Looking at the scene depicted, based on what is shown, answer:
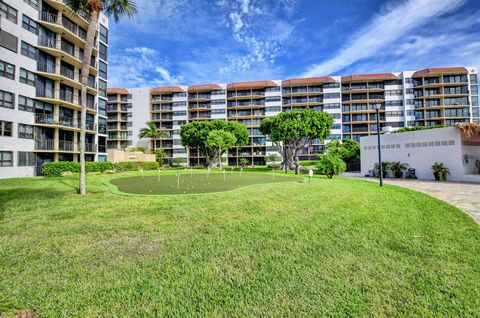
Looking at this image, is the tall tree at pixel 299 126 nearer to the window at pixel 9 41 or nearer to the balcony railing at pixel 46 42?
the balcony railing at pixel 46 42

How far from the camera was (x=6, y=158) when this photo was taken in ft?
71.8

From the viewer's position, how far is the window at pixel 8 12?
830 inches

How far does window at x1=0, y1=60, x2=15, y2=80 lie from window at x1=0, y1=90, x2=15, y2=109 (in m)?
1.63

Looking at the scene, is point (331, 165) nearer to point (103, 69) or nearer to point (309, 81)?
point (103, 69)

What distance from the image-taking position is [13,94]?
22297 mm

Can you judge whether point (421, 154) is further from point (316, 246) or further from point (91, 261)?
point (91, 261)

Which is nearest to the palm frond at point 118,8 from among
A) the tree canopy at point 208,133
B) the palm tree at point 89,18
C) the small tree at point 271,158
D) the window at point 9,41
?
the palm tree at point 89,18

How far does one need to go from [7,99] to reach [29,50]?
5879mm

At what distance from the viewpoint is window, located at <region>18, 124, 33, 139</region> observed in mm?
23078

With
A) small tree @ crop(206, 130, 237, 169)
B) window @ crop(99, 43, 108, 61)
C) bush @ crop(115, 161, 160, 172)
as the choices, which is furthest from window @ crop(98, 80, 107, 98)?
small tree @ crop(206, 130, 237, 169)

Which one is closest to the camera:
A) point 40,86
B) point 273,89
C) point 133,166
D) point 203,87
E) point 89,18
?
point 89,18

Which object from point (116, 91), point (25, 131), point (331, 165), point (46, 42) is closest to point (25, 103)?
point (25, 131)

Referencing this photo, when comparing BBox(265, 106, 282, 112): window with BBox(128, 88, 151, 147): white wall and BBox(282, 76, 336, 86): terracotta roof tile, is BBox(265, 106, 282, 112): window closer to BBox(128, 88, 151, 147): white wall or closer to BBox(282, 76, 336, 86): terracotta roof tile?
BBox(282, 76, 336, 86): terracotta roof tile

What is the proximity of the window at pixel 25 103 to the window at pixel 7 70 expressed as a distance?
2015 mm
